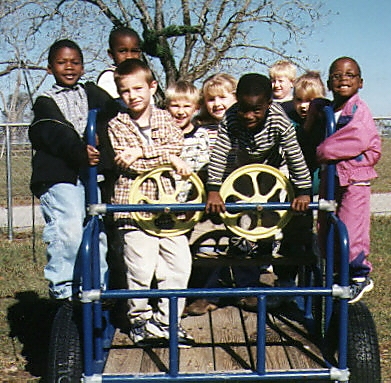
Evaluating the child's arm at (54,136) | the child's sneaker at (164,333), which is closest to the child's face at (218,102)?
the child's arm at (54,136)

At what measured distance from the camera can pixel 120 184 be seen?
3.56m

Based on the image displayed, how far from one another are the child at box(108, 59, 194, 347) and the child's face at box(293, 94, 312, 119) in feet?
3.21

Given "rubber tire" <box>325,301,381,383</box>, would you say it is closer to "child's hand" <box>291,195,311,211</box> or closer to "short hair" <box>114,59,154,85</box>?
"child's hand" <box>291,195,311,211</box>

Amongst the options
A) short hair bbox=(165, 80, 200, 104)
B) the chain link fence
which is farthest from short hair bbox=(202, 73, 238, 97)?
the chain link fence

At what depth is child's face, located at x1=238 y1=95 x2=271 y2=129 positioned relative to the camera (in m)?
3.33

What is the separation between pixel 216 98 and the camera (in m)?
4.12

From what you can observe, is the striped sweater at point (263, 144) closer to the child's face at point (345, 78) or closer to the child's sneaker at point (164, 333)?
the child's face at point (345, 78)

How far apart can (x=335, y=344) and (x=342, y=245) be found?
0.60m

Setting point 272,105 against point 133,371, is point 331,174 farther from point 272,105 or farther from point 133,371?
point 133,371

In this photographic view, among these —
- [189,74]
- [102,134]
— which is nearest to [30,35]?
[189,74]

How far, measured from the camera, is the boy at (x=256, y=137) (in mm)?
3324

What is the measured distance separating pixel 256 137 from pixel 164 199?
22.5 inches

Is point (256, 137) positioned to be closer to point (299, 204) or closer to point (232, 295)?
point (299, 204)

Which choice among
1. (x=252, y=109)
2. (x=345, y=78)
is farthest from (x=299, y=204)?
(x=345, y=78)
